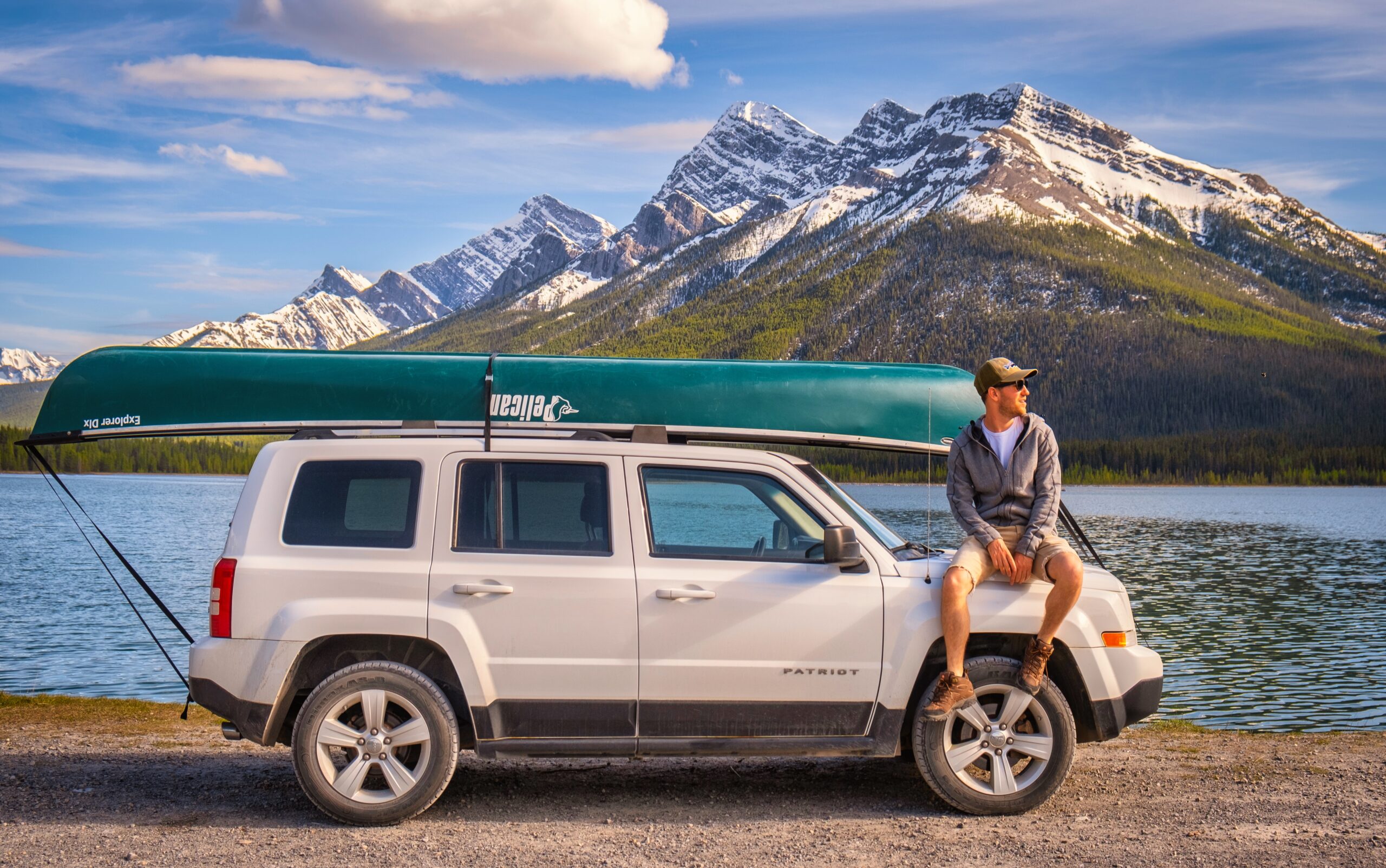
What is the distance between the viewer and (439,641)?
6.44m

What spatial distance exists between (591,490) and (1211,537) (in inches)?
2380

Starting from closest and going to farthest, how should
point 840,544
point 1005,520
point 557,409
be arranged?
point 840,544
point 1005,520
point 557,409

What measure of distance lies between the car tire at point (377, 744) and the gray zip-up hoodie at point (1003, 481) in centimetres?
327

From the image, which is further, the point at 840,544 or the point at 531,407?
the point at 531,407

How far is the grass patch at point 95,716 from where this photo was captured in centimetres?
954

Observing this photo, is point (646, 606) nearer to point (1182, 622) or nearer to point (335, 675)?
point (335, 675)

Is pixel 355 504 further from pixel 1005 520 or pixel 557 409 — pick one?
pixel 1005 520

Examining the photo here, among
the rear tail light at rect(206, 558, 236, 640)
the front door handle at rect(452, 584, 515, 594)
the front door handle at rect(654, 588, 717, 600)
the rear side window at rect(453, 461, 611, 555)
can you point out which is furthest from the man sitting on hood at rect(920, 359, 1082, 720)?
the rear tail light at rect(206, 558, 236, 640)

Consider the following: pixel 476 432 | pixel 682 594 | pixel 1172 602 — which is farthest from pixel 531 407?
pixel 1172 602

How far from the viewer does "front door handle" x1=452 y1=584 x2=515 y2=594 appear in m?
6.43

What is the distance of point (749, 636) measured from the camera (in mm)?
6516

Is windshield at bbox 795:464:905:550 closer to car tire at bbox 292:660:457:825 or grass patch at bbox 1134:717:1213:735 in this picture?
car tire at bbox 292:660:457:825

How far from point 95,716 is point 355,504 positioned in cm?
541

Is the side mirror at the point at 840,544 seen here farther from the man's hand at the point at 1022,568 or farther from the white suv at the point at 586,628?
the man's hand at the point at 1022,568
